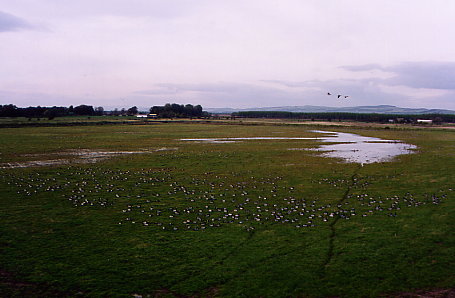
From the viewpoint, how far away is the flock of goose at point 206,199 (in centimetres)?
1627

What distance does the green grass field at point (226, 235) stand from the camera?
10.5m

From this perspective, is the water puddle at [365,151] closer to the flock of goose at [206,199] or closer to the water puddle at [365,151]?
the water puddle at [365,151]

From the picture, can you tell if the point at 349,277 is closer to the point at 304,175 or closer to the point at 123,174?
the point at 304,175

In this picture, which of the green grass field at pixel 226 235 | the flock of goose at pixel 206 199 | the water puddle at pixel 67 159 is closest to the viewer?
the green grass field at pixel 226 235

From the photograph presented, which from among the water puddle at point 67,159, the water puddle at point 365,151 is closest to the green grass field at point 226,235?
the water puddle at point 67,159

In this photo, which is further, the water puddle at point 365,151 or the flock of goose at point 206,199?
the water puddle at point 365,151

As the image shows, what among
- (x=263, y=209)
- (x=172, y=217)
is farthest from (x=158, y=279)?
(x=263, y=209)

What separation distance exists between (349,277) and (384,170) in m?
21.6

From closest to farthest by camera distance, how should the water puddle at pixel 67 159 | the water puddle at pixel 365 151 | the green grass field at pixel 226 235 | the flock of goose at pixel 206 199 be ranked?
the green grass field at pixel 226 235 < the flock of goose at pixel 206 199 < the water puddle at pixel 67 159 < the water puddle at pixel 365 151

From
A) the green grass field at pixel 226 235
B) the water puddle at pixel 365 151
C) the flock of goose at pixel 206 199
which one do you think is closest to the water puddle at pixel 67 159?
the flock of goose at pixel 206 199

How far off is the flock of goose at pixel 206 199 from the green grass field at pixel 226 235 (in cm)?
8

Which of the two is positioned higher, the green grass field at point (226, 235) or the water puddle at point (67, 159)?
the water puddle at point (67, 159)

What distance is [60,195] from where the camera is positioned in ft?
68.1

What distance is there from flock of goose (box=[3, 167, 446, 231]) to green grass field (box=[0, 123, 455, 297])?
0.26ft
